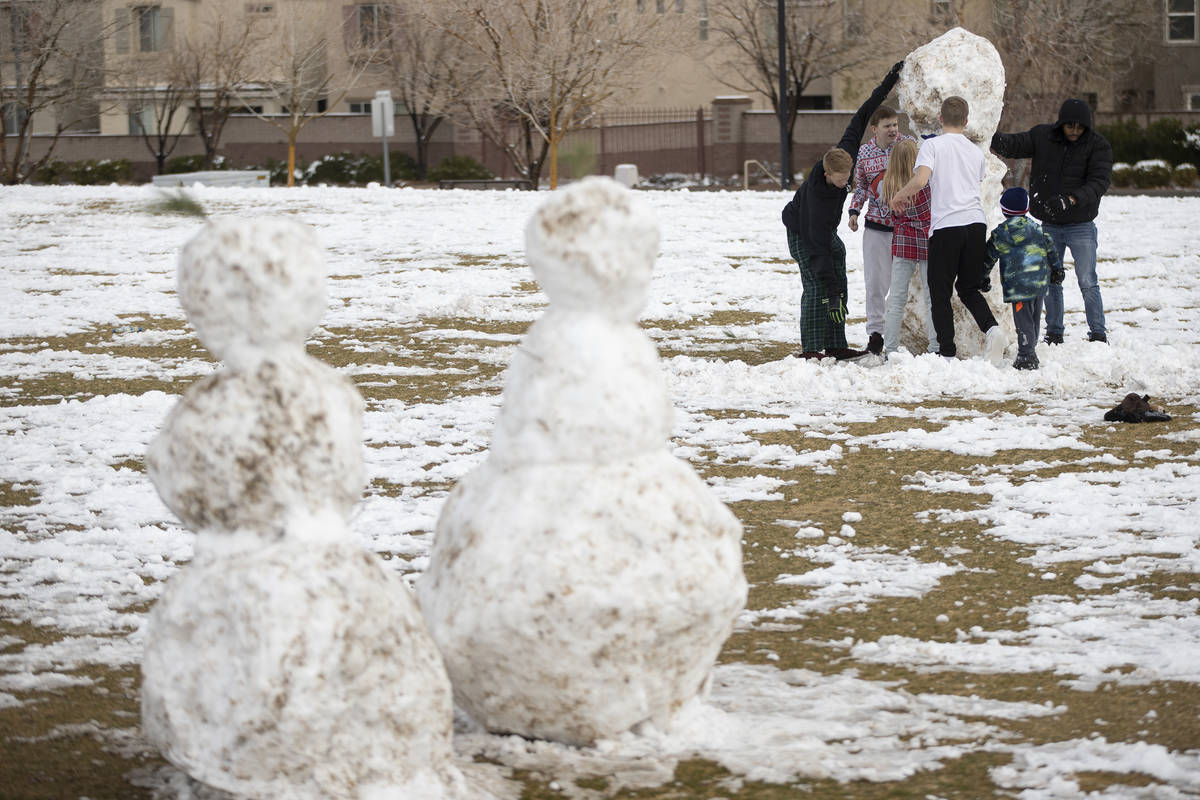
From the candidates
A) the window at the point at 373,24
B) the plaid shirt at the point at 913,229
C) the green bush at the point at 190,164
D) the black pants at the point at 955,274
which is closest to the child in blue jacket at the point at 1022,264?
the black pants at the point at 955,274

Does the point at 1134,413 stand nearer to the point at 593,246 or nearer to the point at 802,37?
the point at 593,246

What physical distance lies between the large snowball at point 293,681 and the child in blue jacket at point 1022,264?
6.51m

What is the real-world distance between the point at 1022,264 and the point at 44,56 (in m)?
27.0

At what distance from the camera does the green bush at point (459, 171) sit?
37156mm

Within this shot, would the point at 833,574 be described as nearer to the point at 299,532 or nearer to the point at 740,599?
the point at 740,599

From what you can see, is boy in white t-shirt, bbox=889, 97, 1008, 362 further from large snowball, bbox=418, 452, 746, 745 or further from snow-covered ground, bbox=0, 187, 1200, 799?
large snowball, bbox=418, 452, 746, 745

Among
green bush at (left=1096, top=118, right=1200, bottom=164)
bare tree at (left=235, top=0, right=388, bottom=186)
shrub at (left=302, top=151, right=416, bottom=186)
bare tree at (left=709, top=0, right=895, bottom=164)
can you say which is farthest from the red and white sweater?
shrub at (left=302, top=151, right=416, bottom=186)

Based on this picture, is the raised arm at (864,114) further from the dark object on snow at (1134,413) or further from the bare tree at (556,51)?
the bare tree at (556,51)

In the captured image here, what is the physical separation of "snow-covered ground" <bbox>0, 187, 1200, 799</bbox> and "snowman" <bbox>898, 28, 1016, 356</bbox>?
1.72ft

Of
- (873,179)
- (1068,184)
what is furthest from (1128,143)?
(873,179)

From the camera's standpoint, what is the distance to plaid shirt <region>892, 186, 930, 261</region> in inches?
361

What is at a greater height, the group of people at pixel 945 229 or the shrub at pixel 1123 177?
the shrub at pixel 1123 177

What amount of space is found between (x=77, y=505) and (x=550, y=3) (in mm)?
23692

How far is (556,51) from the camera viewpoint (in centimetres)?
2734
